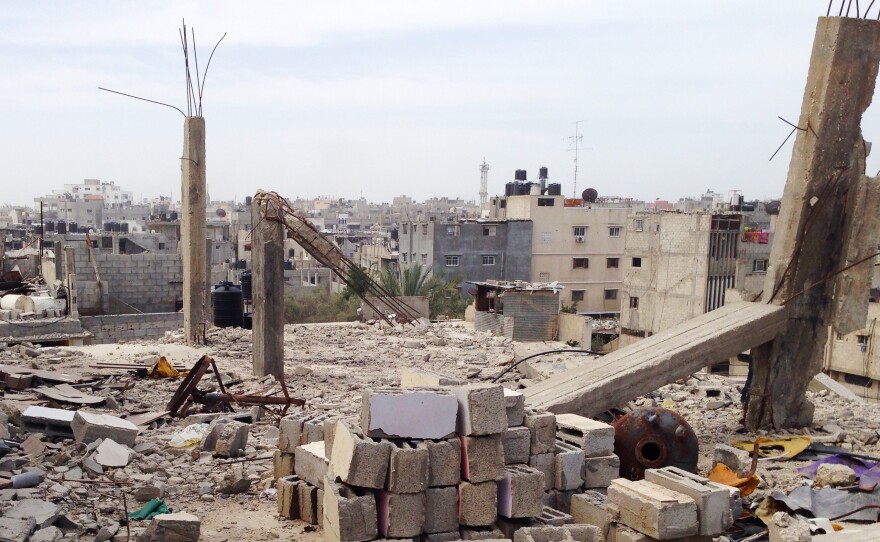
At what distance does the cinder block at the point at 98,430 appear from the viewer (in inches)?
308

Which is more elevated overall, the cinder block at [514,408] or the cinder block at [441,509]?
the cinder block at [514,408]

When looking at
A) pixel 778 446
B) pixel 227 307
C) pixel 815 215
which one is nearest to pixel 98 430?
pixel 778 446

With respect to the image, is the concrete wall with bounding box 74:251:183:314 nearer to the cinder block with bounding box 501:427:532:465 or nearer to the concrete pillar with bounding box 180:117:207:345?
the concrete pillar with bounding box 180:117:207:345

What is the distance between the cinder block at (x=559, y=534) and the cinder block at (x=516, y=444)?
0.59 m

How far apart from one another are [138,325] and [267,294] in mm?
8672

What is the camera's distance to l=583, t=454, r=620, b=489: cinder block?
22.2 feet

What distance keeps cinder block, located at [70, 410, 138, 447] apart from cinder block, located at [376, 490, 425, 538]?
3431 mm

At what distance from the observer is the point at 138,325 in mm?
19359

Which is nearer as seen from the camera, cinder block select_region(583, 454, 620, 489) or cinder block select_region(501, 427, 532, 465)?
cinder block select_region(501, 427, 532, 465)

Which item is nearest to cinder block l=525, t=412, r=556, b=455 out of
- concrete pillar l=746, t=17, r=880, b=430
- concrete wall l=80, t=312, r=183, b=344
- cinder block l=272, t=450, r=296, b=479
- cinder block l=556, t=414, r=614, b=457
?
cinder block l=556, t=414, r=614, b=457

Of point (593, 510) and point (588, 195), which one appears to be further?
point (588, 195)

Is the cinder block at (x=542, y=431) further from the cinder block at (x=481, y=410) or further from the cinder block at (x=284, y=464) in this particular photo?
the cinder block at (x=284, y=464)

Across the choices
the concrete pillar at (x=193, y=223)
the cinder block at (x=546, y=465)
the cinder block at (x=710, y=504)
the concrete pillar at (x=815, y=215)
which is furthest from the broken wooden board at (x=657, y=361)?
the concrete pillar at (x=193, y=223)

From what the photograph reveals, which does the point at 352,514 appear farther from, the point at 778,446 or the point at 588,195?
the point at 588,195
